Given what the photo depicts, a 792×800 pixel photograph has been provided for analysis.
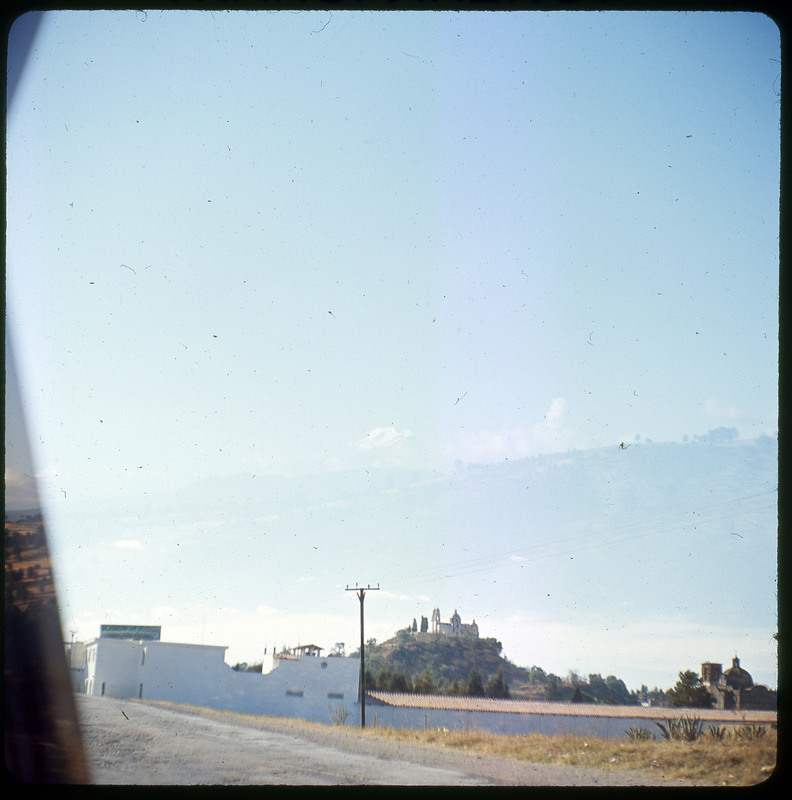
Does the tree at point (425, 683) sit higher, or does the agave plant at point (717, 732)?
the agave plant at point (717, 732)

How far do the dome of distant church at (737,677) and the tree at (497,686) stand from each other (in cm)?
918

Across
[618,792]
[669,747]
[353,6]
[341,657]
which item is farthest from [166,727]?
[341,657]

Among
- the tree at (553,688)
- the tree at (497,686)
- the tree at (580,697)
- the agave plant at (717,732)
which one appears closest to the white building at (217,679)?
the tree at (497,686)

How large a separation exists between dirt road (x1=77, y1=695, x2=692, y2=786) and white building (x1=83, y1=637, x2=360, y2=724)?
13.2 meters

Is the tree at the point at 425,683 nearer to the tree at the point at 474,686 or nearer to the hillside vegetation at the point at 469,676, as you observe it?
the hillside vegetation at the point at 469,676

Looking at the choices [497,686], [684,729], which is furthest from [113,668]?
[684,729]

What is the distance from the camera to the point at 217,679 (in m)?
20.6

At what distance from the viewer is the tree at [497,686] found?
22.3m

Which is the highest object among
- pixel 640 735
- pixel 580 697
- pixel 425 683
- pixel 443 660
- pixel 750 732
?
pixel 750 732

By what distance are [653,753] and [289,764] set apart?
2.64 meters

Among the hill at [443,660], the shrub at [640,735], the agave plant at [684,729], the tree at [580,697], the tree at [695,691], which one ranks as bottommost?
the tree at [580,697]

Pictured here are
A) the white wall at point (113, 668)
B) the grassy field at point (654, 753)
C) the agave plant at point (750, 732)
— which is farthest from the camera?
the white wall at point (113, 668)

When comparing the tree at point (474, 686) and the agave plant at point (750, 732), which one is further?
the tree at point (474, 686)

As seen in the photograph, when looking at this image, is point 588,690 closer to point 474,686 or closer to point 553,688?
point 553,688
